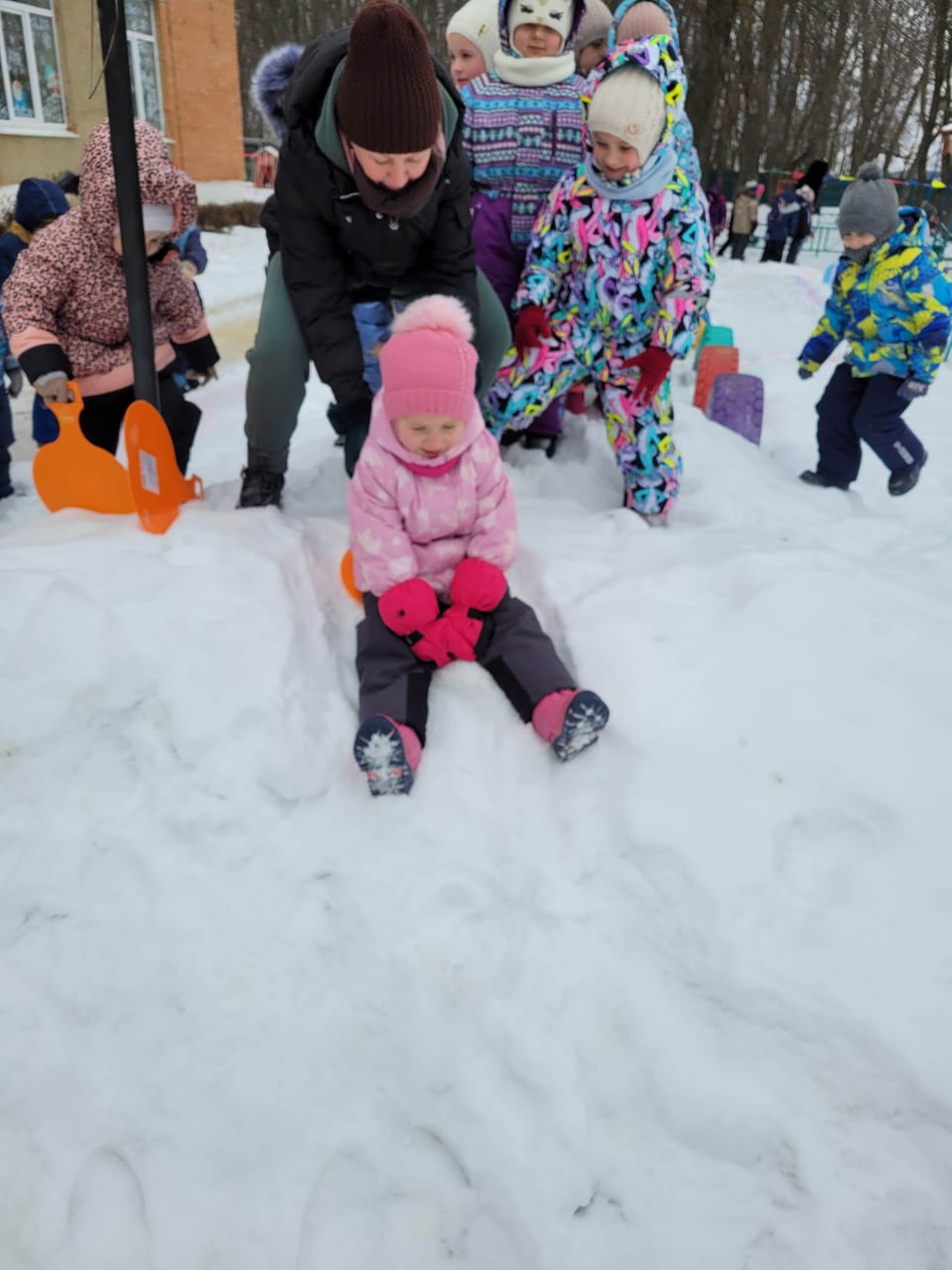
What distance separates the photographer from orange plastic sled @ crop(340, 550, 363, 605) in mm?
2400

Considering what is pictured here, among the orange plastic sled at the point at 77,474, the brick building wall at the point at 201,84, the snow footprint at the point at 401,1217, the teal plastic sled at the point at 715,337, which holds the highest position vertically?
the brick building wall at the point at 201,84

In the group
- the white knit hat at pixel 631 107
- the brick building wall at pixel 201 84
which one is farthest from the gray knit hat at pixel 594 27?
the brick building wall at pixel 201 84

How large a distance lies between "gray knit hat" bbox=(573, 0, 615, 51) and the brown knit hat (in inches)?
66.1

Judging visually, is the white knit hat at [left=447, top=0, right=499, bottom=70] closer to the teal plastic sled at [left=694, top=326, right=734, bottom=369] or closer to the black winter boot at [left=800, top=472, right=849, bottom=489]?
the black winter boot at [left=800, top=472, right=849, bottom=489]

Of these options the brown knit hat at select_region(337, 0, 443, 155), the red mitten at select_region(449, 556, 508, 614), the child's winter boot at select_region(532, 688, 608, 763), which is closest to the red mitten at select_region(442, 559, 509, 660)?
the red mitten at select_region(449, 556, 508, 614)

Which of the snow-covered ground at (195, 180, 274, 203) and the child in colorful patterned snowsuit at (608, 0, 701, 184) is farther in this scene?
the snow-covered ground at (195, 180, 274, 203)

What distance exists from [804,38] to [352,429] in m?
19.4

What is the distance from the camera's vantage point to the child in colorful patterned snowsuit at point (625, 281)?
2.61 metres

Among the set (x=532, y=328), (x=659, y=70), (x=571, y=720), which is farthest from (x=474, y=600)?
(x=659, y=70)

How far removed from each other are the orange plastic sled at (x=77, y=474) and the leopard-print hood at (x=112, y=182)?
48 cm

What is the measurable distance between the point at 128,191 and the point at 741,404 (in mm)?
3586

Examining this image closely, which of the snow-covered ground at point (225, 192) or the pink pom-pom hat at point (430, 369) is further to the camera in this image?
the snow-covered ground at point (225, 192)

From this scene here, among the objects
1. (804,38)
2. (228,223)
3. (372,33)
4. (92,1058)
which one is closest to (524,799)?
(92,1058)

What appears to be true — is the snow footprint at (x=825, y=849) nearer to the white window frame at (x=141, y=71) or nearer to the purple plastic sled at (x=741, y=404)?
the purple plastic sled at (x=741, y=404)
